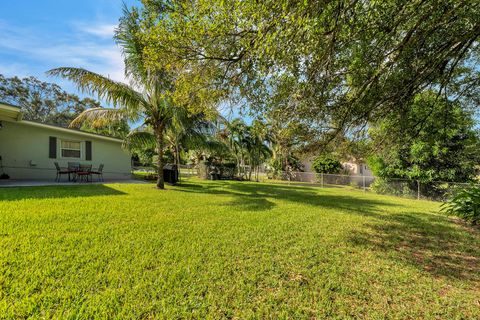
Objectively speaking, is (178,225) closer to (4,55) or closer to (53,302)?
(53,302)

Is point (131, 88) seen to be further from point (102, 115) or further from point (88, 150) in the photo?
point (88, 150)

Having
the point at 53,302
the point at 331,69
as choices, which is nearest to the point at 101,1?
the point at 331,69

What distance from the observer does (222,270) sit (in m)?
3.04

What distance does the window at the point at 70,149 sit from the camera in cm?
1272

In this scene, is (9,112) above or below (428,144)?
above

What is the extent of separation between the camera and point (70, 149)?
42.5 ft

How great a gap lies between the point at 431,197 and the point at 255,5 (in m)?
13.2

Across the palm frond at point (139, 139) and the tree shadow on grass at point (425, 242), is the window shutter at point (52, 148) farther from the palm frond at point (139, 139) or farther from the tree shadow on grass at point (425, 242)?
the tree shadow on grass at point (425, 242)

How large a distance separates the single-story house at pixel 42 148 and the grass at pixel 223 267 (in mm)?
7846

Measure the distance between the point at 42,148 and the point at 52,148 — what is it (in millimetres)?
408

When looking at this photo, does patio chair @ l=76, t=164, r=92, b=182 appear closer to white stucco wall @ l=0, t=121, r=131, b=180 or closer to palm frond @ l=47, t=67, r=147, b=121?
white stucco wall @ l=0, t=121, r=131, b=180

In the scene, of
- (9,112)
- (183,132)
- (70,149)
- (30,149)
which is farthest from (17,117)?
A: (183,132)

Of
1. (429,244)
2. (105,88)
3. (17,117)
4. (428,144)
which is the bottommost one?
(429,244)

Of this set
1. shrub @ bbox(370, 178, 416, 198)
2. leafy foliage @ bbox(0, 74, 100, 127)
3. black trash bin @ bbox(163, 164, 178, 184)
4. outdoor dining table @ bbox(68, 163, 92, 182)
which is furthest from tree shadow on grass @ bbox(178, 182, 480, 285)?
leafy foliage @ bbox(0, 74, 100, 127)
